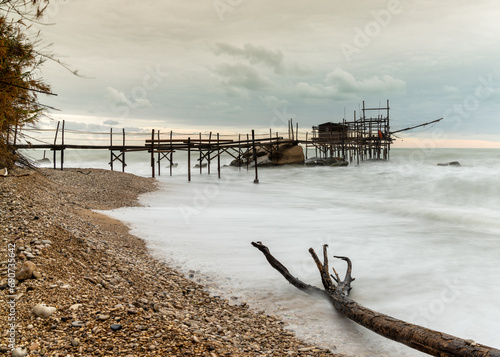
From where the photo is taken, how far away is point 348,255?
7035mm

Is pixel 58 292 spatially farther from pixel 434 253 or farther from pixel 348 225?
pixel 348 225

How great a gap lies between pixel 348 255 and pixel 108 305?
16.1 ft

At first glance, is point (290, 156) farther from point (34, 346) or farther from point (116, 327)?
point (34, 346)

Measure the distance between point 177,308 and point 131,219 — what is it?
529 cm

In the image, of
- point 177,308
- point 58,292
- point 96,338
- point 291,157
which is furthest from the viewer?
point 291,157

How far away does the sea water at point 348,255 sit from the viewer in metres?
4.42

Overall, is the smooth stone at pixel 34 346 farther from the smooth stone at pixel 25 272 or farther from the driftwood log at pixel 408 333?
the driftwood log at pixel 408 333

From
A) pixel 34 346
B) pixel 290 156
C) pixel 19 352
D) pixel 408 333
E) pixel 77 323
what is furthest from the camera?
pixel 290 156

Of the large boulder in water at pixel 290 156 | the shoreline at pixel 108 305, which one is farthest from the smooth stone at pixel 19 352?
the large boulder in water at pixel 290 156

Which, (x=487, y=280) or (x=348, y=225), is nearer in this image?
(x=487, y=280)

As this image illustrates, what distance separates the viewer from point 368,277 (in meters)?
5.92

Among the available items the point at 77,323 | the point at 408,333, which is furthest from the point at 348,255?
the point at 77,323

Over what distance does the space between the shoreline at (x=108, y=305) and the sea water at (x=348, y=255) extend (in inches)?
19.6

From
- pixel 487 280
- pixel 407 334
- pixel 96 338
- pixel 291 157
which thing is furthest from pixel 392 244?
pixel 291 157
